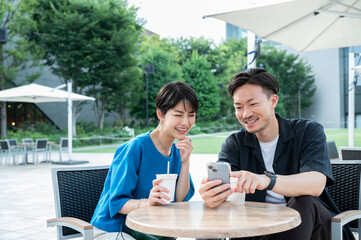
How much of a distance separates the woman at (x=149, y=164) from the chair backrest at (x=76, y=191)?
10.6 inches

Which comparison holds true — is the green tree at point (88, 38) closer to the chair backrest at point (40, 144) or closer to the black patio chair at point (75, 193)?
the chair backrest at point (40, 144)

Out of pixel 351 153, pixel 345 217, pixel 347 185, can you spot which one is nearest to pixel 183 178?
pixel 345 217

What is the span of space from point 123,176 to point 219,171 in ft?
1.89

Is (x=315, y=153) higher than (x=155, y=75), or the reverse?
(x=155, y=75)

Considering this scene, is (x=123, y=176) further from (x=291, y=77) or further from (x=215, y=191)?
(x=291, y=77)

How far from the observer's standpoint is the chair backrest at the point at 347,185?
261 centimetres

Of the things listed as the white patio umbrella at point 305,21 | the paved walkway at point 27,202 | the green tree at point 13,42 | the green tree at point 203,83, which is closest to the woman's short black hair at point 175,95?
the white patio umbrella at point 305,21

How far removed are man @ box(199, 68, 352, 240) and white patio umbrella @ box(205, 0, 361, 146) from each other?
153 cm

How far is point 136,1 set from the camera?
25.0 metres

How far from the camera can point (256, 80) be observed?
7.70 feet

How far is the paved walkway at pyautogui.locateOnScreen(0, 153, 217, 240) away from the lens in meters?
4.85

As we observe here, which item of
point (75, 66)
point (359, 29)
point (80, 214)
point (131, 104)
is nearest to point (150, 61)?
point (131, 104)

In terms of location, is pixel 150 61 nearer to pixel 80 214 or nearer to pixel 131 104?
pixel 131 104

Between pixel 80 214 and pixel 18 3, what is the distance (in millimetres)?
22516
